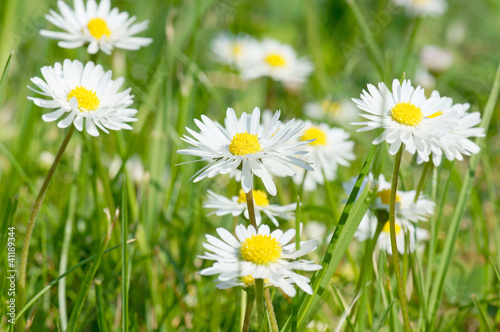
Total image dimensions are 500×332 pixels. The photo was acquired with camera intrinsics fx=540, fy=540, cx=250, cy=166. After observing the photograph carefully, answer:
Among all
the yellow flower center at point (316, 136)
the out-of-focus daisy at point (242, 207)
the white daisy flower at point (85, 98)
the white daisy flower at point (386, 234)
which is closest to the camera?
the white daisy flower at point (85, 98)

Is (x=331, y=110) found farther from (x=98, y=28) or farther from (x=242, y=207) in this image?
(x=242, y=207)

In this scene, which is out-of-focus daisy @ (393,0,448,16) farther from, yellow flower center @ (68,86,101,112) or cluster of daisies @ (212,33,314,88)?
yellow flower center @ (68,86,101,112)

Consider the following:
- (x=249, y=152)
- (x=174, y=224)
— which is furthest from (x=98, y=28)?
(x=249, y=152)

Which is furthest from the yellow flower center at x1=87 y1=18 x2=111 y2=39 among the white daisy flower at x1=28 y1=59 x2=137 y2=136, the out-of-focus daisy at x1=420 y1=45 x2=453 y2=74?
the out-of-focus daisy at x1=420 y1=45 x2=453 y2=74

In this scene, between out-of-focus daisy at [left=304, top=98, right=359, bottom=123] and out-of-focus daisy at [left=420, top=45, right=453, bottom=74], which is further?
out-of-focus daisy at [left=420, top=45, right=453, bottom=74]

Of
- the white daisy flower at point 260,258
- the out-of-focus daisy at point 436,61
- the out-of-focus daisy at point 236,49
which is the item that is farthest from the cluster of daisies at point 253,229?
the out-of-focus daisy at point 436,61

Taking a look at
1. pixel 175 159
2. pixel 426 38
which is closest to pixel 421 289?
A: pixel 175 159

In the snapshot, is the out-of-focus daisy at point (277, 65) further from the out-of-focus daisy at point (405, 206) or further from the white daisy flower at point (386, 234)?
the out-of-focus daisy at point (405, 206)
